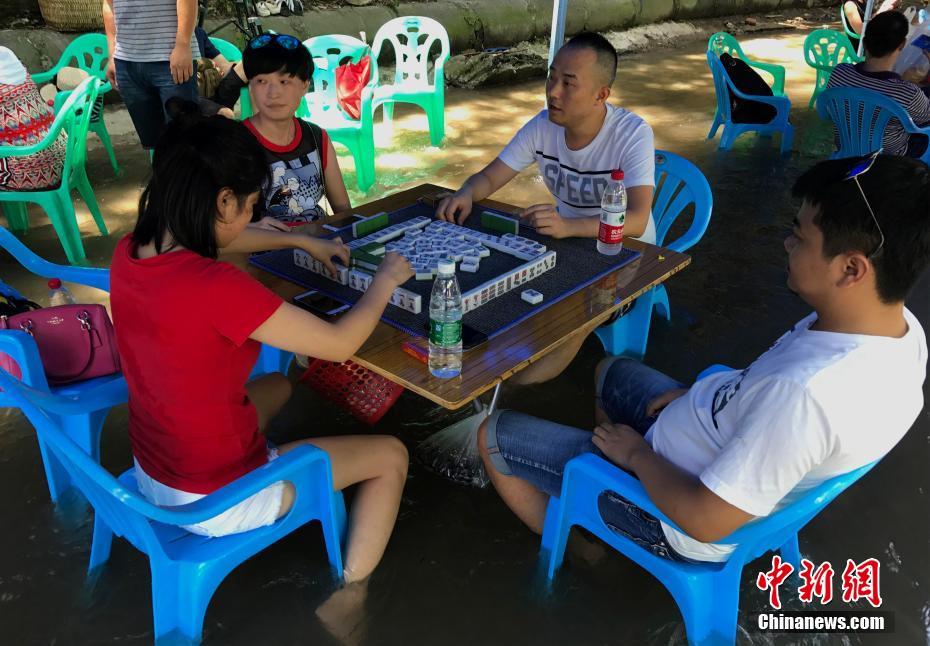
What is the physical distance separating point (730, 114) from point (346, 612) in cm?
631

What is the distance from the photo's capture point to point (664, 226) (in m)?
3.71

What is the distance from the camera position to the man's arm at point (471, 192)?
3.01 m

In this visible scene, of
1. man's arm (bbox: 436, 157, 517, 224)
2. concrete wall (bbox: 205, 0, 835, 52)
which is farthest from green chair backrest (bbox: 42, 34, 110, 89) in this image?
man's arm (bbox: 436, 157, 517, 224)

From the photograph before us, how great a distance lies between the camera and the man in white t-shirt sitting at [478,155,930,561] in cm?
149

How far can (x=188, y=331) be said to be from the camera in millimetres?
1719

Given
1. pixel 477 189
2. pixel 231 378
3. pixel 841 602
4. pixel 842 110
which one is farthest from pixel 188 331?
pixel 842 110

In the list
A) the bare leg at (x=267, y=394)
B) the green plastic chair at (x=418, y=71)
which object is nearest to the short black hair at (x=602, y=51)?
the bare leg at (x=267, y=394)

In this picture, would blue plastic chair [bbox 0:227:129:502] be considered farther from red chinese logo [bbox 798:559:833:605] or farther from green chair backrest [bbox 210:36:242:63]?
green chair backrest [bbox 210:36:242:63]

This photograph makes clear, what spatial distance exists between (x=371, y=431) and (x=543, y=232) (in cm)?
116

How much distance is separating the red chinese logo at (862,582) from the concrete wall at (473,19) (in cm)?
827

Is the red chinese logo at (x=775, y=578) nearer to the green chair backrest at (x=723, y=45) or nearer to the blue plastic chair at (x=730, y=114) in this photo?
the blue plastic chair at (x=730, y=114)

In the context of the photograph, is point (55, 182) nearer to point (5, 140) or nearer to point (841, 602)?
point (5, 140)

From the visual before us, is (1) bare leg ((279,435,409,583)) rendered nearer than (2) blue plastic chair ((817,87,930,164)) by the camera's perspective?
Yes

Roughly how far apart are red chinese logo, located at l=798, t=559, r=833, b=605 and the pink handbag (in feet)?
8.19
